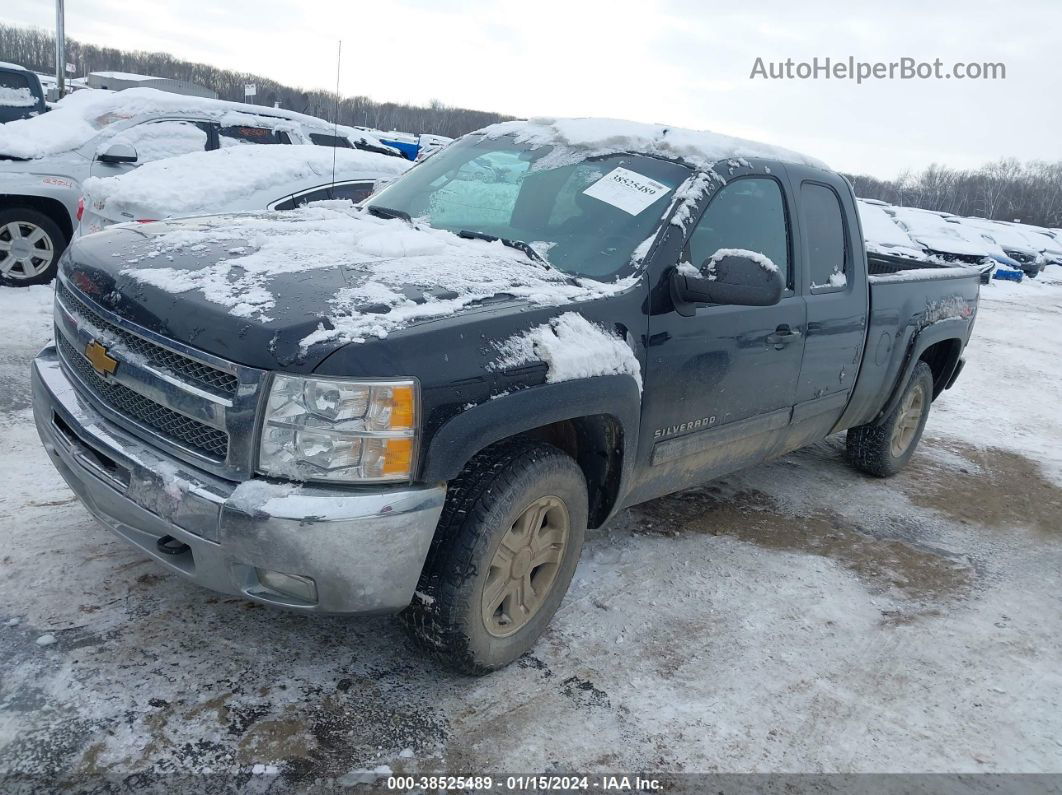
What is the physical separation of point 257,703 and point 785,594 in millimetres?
2333

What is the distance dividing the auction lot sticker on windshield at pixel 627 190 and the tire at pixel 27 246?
580 cm

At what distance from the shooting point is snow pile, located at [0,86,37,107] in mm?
11781

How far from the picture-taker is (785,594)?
378 cm

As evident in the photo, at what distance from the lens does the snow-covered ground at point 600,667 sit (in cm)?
245

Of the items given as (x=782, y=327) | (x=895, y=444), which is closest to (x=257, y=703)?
(x=782, y=327)

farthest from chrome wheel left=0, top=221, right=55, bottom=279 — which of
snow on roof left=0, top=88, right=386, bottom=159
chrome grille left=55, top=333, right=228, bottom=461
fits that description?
chrome grille left=55, top=333, right=228, bottom=461

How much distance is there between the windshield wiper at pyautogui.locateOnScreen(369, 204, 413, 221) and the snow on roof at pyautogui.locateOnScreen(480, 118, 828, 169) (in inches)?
25.3

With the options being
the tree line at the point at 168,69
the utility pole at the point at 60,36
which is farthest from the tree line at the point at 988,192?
the utility pole at the point at 60,36

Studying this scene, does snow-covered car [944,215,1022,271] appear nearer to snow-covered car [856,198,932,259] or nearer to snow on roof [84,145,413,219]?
snow-covered car [856,198,932,259]

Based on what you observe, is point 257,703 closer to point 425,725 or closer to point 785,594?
point 425,725

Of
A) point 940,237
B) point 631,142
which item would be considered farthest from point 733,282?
point 940,237

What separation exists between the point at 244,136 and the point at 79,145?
1.76 m

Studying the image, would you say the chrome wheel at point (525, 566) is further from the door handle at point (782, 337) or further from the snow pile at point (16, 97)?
the snow pile at point (16, 97)

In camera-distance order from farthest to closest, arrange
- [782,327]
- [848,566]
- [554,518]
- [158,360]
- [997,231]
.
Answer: [997,231] → [848,566] → [782,327] → [554,518] → [158,360]
